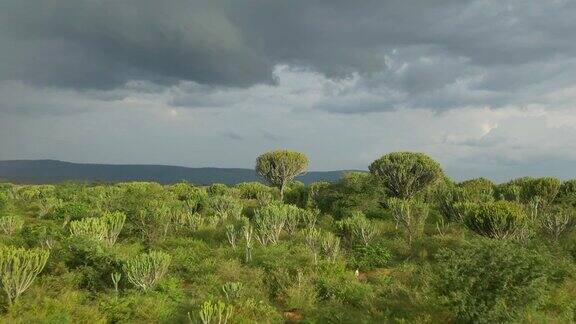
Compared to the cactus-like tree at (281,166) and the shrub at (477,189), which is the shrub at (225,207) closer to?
the cactus-like tree at (281,166)

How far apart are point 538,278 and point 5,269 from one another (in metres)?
15.0

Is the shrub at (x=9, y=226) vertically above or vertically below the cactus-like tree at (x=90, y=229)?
below

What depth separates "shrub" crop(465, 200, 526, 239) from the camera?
1912 centimetres

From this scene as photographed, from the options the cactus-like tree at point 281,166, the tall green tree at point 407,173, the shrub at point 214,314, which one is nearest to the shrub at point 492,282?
the shrub at point 214,314

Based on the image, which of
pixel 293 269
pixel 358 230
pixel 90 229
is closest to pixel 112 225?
pixel 90 229

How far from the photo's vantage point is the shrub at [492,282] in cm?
1167

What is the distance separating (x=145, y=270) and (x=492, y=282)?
10567 millimetres

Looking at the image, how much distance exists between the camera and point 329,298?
1505 cm

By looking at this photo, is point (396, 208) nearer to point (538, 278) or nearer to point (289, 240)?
point (289, 240)

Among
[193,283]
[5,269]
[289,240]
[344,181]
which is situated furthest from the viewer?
[344,181]

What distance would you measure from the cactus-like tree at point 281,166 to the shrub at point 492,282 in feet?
102

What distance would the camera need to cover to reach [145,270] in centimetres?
1477

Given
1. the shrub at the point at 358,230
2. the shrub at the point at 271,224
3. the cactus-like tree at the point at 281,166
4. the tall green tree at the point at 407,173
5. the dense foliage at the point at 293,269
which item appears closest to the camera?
the dense foliage at the point at 293,269

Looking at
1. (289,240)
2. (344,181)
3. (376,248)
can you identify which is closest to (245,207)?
(344,181)
